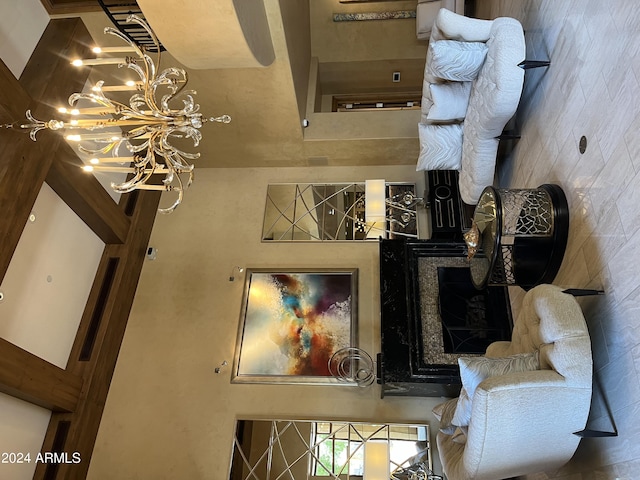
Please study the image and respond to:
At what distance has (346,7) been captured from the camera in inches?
225

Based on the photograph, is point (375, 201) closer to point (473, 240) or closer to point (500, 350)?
point (473, 240)

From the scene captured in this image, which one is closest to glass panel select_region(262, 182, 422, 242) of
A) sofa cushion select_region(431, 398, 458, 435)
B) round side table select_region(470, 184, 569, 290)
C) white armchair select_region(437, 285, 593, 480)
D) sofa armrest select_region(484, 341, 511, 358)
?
round side table select_region(470, 184, 569, 290)

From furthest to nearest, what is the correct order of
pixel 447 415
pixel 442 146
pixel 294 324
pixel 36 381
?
pixel 294 324, pixel 442 146, pixel 36 381, pixel 447 415

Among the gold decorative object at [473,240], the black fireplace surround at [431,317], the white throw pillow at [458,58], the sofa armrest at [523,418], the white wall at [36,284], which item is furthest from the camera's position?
the black fireplace surround at [431,317]

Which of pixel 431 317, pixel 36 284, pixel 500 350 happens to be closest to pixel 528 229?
pixel 500 350

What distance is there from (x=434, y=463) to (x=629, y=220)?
8.96 ft

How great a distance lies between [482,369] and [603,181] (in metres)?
1.16

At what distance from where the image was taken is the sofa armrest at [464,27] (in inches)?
130

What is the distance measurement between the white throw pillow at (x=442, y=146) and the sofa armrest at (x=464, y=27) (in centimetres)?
77

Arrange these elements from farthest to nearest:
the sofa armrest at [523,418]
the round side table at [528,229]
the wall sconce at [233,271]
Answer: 1. the wall sconce at [233,271]
2. the round side table at [528,229]
3. the sofa armrest at [523,418]

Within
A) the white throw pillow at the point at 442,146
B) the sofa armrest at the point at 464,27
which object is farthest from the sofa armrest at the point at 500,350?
the sofa armrest at the point at 464,27

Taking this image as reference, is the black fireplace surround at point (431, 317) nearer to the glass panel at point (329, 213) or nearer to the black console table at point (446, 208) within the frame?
the black console table at point (446, 208)

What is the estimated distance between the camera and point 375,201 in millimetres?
4430

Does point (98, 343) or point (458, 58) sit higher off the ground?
point (458, 58)
